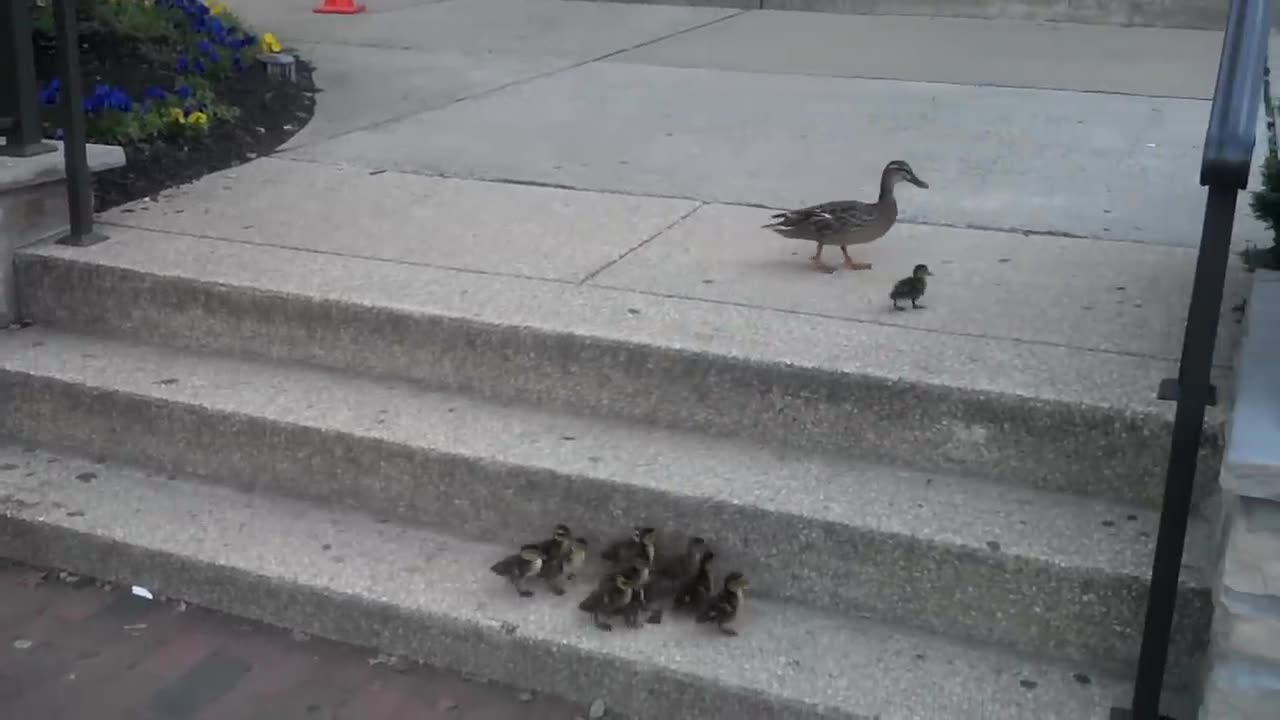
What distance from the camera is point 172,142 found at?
17.8 ft

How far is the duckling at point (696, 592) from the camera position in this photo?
10.3 feet

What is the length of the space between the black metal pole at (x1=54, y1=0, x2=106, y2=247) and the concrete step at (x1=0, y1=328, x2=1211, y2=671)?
37 centimetres

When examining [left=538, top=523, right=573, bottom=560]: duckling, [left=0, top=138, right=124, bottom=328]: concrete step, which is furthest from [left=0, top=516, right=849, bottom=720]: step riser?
[left=0, top=138, right=124, bottom=328]: concrete step

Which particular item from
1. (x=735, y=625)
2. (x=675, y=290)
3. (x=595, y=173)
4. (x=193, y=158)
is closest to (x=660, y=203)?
(x=595, y=173)

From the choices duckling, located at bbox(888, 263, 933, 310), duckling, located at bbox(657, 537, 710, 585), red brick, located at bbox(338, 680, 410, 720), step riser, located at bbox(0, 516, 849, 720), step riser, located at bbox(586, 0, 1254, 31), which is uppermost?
step riser, located at bbox(586, 0, 1254, 31)

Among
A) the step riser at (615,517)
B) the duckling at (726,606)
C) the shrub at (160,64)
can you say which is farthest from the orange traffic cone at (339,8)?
the duckling at (726,606)

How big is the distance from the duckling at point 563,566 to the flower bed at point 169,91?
7.85ft

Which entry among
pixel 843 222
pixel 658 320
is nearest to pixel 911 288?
pixel 843 222

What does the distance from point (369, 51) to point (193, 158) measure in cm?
283

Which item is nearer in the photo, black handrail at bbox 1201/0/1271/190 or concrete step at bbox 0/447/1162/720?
black handrail at bbox 1201/0/1271/190

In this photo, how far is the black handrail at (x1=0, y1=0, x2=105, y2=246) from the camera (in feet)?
13.8

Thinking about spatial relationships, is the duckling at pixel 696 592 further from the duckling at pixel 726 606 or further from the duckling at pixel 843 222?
the duckling at pixel 843 222

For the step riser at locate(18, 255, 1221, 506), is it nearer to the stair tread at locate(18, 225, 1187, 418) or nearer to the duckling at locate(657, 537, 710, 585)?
the stair tread at locate(18, 225, 1187, 418)

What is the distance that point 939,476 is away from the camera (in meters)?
3.30
